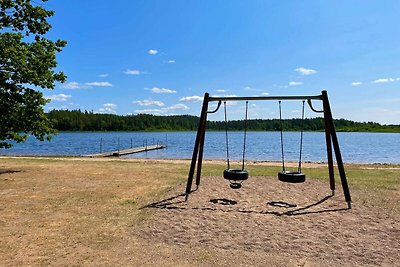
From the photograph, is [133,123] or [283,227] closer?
[283,227]

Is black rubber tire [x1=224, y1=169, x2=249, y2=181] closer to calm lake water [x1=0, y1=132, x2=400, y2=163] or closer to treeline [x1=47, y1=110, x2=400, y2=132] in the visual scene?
calm lake water [x1=0, y1=132, x2=400, y2=163]

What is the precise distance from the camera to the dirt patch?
5.14 m

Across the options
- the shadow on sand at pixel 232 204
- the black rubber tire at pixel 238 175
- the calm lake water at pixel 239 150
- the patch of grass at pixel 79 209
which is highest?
the black rubber tire at pixel 238 175

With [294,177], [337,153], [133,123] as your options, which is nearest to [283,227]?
[294,177]

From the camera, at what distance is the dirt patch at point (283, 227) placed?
514cm

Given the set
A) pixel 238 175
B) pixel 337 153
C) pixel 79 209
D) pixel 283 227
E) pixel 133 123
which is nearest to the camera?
pixel 283 227

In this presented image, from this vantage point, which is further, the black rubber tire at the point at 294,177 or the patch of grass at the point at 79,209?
the black rubber tire at the point at 294,177

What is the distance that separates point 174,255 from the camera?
5012mm

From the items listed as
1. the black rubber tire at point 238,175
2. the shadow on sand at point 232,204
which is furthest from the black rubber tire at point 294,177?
the black rubber tire at point 238,175

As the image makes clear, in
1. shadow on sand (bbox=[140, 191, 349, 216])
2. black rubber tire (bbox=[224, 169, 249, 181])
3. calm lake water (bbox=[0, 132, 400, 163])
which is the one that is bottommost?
calm lake water (bbox=[0, 132, 400, 163])

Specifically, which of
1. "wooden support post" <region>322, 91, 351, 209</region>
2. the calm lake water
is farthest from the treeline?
"wooden support post" <region>322, 91, 351, 209</region>

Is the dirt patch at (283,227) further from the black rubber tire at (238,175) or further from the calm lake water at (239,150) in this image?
the calm lake water at (239,150)

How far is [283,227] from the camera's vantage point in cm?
637

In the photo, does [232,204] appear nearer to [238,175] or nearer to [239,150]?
[238,175]
